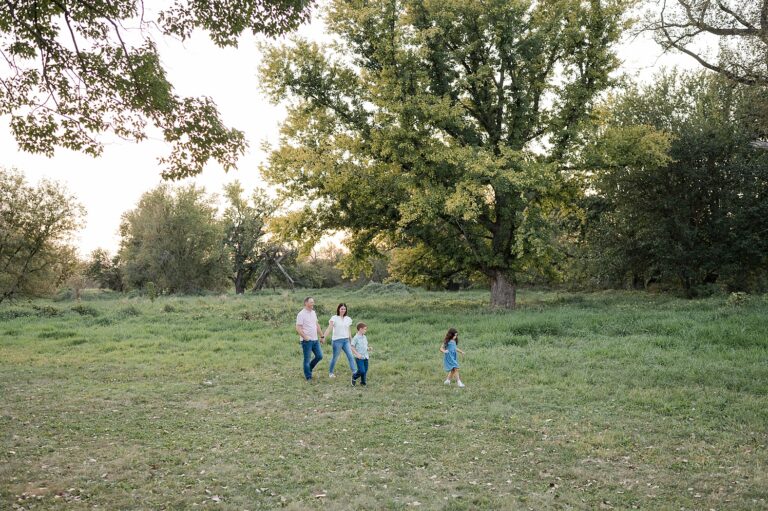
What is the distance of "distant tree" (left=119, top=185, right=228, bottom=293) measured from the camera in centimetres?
4738

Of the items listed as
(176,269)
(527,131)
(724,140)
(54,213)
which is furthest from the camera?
(176,269)

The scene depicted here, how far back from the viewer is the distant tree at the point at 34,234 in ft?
123

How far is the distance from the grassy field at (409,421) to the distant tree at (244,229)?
120 feet

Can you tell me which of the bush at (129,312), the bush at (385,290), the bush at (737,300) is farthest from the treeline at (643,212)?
the bush at (385,290)

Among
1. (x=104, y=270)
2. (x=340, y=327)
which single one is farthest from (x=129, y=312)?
(x=104, y=270)

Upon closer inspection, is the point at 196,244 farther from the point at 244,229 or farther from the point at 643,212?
the point at 643,212

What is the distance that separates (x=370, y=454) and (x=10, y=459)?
498 centimetres

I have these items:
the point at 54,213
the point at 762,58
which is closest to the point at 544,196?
the point at 762,58

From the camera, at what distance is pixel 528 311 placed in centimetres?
2255

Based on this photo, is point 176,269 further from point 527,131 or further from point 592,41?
point 592,41

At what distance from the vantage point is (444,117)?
71.3ft

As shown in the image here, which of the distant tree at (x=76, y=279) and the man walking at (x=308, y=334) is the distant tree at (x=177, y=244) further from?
the man walking at (x=308, y=334)

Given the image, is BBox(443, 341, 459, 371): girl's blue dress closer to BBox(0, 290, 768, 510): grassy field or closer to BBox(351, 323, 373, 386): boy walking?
BBox(0, 290, 768, 510): grassy field

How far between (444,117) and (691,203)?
14472 millimetres
